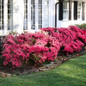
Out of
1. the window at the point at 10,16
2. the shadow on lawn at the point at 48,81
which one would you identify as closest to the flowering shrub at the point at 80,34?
the window at the point at 10,16

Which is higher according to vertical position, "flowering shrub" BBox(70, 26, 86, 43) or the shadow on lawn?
"flowering shrub" BBox(70, 26, 86, 43)

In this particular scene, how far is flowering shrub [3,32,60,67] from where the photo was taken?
388 inches

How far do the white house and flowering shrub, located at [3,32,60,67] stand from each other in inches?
161

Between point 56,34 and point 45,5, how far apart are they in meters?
4.57

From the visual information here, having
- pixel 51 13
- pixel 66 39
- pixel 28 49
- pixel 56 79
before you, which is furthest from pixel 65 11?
pixel 56 79

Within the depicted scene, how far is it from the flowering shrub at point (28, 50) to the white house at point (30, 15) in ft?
13.4

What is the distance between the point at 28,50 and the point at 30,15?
5959mm

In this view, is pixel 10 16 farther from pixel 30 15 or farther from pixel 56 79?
pixel 56 79

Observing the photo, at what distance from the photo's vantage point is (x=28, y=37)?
10.6m

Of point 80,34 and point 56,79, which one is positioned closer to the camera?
point 56,79

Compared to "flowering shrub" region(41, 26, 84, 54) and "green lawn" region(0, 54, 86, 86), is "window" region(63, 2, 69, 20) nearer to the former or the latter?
"flowering shrub" region(41, 26, 84, 54)

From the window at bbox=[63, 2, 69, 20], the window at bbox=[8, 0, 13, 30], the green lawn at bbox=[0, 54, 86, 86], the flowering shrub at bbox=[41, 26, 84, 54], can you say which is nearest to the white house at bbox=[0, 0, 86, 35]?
the window at bbox=[8, 0, 13, 30]

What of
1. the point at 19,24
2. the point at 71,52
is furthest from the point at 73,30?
the point at 19,24

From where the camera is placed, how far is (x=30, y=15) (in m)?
15.7
